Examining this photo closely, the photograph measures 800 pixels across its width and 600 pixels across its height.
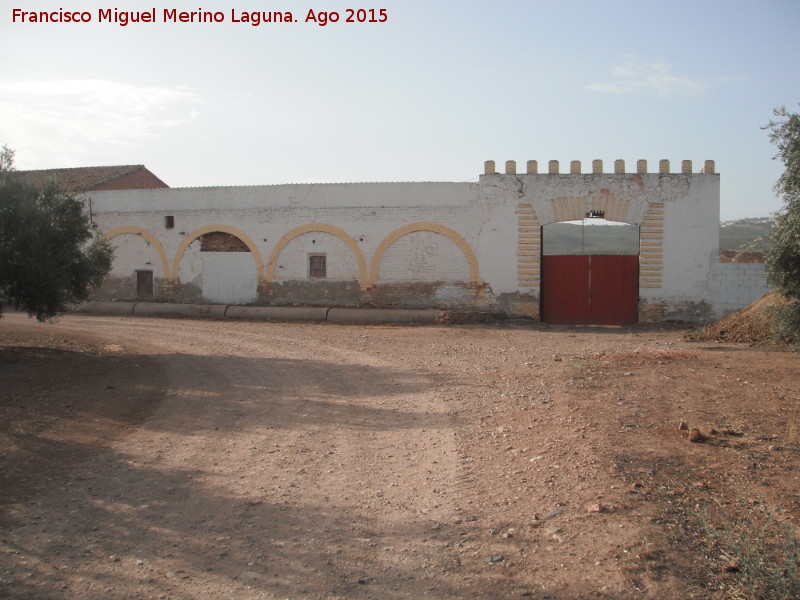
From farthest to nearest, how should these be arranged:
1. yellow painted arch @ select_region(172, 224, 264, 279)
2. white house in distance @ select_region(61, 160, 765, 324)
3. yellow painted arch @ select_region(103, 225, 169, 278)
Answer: yellow painted arch @ select_region(103, 225, 169, 278) < yellow painted arch @ select_region(172, 224, 264, 279) < white house in distance @ select_region(61, 160, 765, 324)

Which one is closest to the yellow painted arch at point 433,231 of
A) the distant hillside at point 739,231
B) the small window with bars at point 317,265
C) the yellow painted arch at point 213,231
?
the small window with bars at point 317,265

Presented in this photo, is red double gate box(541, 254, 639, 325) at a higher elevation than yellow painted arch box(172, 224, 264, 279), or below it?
below

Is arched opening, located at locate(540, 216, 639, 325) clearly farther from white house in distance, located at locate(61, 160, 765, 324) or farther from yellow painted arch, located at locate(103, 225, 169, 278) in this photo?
yellow painted arch, located at locate(103, 225, 169, 278)

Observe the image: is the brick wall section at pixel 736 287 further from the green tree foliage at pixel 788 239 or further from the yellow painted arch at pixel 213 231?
the yellow painted arch at pixel 213 231

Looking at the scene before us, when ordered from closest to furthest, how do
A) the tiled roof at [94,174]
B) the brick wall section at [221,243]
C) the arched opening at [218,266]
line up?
the arched opening at [218,266] → the brick wall section at [221,243] → the tiled roof at [94,174]

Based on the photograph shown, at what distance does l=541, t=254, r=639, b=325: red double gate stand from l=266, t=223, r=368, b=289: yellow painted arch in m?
5.57

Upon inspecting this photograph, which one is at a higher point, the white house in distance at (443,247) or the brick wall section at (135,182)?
the brick wall section at (135,182)

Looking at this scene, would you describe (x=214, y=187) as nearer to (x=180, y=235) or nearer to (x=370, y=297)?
(x=180, y=235)

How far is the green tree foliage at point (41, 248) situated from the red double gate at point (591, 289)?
12434 millimetres

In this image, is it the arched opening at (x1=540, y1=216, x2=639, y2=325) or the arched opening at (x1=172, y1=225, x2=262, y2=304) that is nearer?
→ the arched opening at (x1=540, y1=216, x2=639, y2=325)

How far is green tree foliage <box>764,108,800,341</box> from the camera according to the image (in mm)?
8867

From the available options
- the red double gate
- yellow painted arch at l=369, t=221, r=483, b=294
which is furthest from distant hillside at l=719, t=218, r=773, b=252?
yellow painted arch at l=369, t=221, r=483, b=294

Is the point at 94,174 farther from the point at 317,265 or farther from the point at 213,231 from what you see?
the point at 317,265

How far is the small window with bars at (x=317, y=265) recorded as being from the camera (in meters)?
21.3
